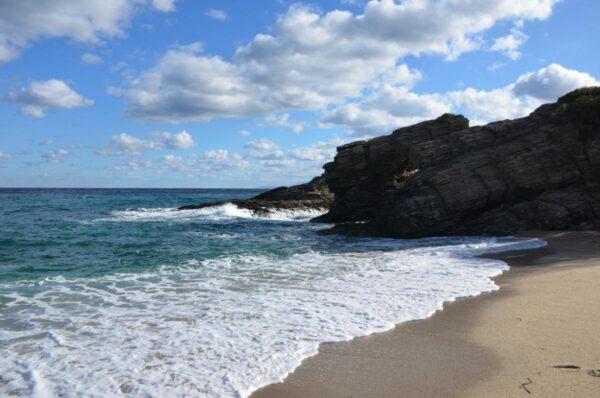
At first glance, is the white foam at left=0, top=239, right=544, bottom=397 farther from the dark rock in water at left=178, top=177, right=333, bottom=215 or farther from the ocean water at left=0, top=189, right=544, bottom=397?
the dark rock in water at left=178, top=177, right=333, bottom=215

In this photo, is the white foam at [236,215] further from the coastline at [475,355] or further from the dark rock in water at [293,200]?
the coastline at [475,355]

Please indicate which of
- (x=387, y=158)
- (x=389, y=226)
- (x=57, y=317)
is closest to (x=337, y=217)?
(x=387, y=158)

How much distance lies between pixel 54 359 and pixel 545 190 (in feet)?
63.3

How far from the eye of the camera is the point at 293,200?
41.0m

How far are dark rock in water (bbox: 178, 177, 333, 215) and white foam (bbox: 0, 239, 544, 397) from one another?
25.1m

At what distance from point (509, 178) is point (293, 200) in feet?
76.4

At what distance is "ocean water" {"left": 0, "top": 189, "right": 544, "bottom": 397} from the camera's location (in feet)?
17.7

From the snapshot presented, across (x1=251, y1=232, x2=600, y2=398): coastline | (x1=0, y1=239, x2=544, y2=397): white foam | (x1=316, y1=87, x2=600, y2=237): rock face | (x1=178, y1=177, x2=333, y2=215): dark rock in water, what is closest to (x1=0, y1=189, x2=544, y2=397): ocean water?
(x1=0, y1=239, x2=544, y2=397): white foam

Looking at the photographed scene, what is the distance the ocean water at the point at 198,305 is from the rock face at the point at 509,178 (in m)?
2.16

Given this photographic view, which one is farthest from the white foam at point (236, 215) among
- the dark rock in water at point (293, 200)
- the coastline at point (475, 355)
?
the coastline at point (475, 355)

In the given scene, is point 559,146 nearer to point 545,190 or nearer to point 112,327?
point 545,190

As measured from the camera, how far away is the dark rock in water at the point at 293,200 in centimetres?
3912

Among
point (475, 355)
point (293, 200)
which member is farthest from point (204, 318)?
point (293, 200)

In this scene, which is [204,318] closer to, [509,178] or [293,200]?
[509,178]
